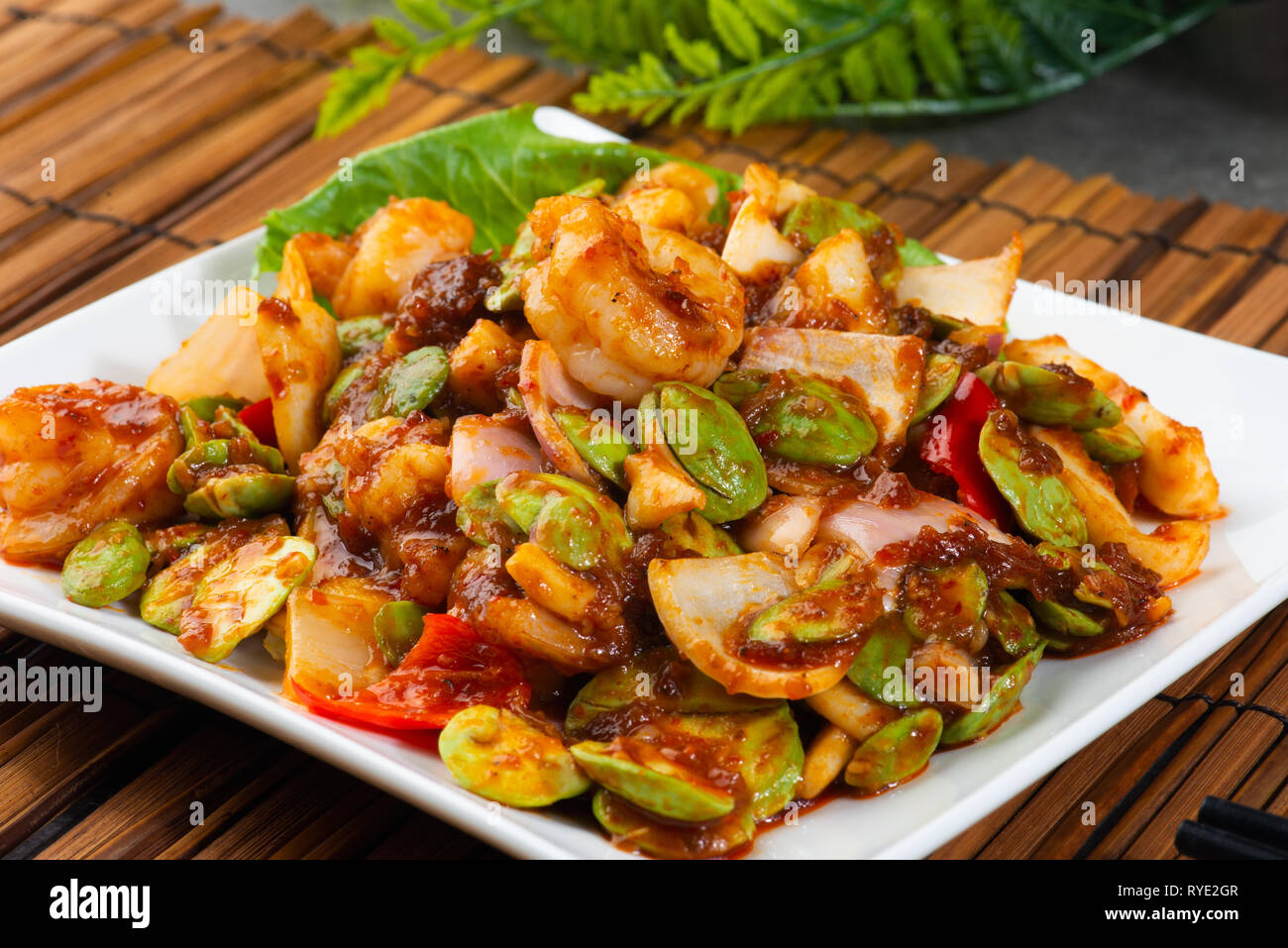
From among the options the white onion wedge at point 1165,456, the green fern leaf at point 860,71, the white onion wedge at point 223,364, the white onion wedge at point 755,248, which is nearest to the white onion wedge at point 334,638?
the white onion wedge at point 223,364

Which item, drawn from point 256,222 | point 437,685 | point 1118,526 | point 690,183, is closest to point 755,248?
point 690,183

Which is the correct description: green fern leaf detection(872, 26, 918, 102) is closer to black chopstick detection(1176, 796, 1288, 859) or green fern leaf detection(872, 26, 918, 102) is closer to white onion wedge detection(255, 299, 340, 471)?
white onion wedge detection(255, 299, 340, 471)

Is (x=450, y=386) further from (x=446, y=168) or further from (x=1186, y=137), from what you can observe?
(x=1186, y=137)

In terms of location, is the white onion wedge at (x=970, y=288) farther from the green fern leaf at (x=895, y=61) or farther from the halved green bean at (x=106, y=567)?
the green fern leaf at (x=895, y=61)

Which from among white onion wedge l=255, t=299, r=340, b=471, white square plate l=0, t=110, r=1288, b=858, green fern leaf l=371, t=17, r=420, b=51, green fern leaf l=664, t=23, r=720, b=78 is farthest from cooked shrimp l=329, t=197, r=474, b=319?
green fern leaf l=664, t=23, r=720, b=78

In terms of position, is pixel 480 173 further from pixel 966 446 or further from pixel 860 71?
pixel 966 446

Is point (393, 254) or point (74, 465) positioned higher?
point (393, 254)
